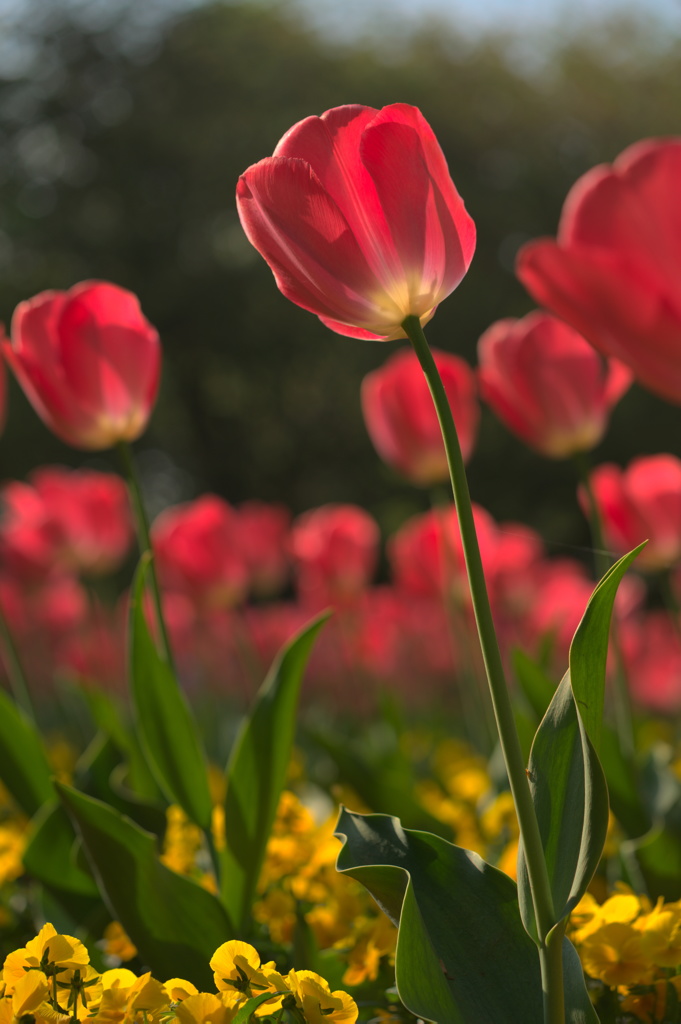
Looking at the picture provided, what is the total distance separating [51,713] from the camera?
3840 millimetres

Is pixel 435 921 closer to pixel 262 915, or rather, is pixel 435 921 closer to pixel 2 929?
pixel 262 915

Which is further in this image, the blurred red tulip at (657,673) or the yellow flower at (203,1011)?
the blurred red tulip at (657,673)

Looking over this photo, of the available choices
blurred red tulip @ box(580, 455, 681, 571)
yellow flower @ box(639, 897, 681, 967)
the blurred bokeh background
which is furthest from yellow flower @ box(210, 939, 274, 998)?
the blurred bokeh background

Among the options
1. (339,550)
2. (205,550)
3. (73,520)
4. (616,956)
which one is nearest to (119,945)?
(616,956)

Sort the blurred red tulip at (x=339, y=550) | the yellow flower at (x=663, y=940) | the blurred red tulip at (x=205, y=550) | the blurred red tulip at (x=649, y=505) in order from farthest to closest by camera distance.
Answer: the blurred red tulip at (x=339, y=550), the blurred red tulip at (x=205, y=550), the blurred red tulip at (x=649, y=505), the yellow flower at (x=663, y=940)

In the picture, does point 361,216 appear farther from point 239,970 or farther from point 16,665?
point 16,665

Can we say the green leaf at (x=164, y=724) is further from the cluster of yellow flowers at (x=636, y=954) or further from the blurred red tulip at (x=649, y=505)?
the blurred red tulip at (x=649, y=505)

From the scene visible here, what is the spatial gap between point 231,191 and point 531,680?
8.98m

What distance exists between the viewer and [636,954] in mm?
786

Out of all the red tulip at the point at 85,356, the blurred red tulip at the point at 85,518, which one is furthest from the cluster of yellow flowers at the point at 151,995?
the blurred red tulip at the point at 85,518

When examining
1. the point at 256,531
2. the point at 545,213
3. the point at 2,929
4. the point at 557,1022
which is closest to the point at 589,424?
the point at 557,1022

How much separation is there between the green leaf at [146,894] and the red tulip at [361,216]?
1.65 feet

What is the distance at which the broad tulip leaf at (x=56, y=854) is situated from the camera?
1058 mm

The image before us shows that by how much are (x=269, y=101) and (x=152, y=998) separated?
9.59 metres
